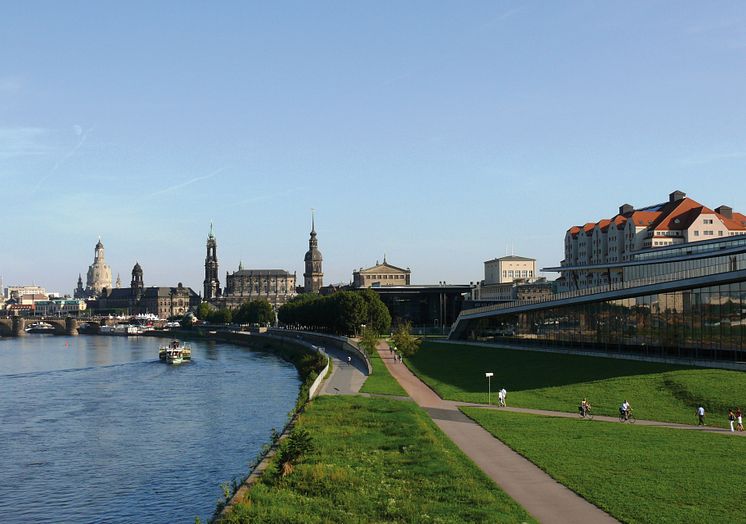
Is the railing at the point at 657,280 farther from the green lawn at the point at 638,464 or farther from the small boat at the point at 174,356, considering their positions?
the small boat at the point at 174,356

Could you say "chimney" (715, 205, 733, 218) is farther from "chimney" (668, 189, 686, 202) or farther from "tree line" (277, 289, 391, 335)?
"tree line" (277, 289, 391, 335)

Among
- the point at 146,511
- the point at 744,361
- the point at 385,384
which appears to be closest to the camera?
the point at 146,511

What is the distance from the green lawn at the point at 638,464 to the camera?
26359 mm

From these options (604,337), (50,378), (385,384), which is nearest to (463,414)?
(385,384)

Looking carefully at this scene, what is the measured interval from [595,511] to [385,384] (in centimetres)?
4155

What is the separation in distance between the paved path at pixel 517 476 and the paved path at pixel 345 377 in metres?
13.8

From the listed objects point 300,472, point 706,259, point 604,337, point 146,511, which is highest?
point 706,259

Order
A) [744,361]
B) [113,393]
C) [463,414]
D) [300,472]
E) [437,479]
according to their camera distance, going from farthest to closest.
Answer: [113,393], [744,361], [463,414], [300,472], [437,479]

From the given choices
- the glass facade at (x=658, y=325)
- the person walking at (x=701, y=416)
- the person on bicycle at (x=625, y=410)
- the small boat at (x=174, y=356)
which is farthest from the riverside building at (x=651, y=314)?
the small boat at (x=174, y=356)

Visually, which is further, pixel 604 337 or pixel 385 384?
pixel 604 337

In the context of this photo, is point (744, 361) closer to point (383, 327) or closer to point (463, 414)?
point (463, 414)

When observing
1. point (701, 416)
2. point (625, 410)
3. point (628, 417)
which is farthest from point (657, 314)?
point (701, 416)

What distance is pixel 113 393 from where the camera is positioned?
275ft

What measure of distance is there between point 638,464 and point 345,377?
149 ft
